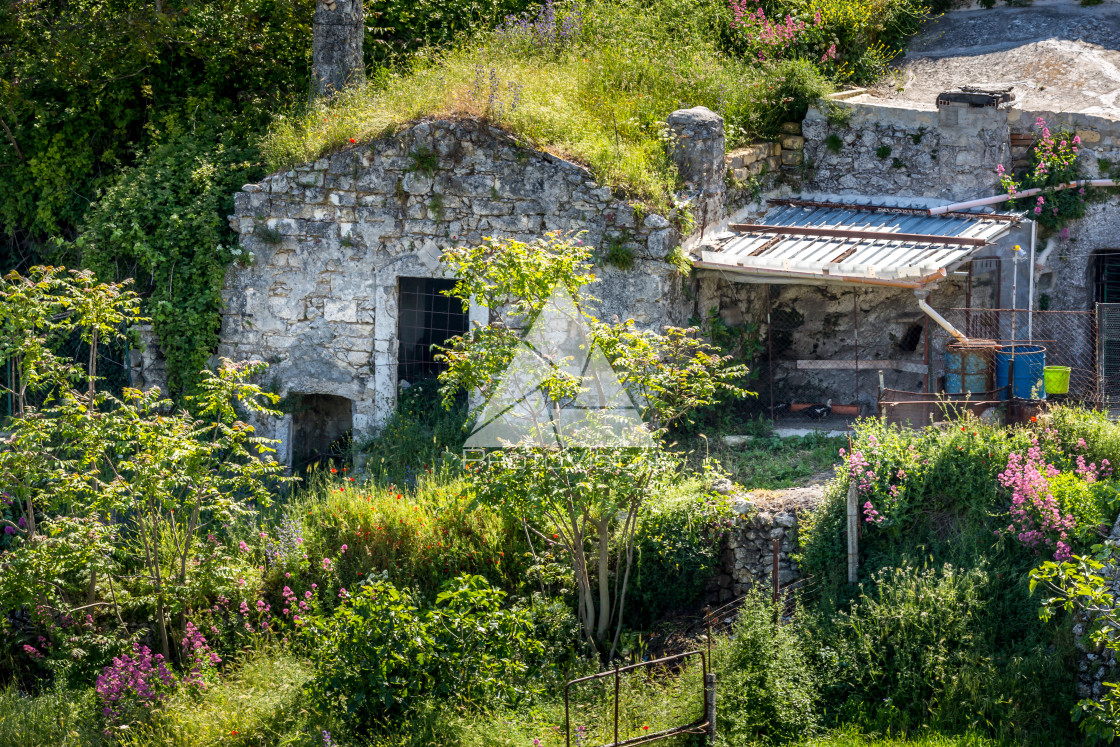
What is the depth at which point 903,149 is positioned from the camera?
1227 centimetres

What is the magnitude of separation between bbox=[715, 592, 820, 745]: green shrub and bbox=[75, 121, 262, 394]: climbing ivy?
20.9 ft

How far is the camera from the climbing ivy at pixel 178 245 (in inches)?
464

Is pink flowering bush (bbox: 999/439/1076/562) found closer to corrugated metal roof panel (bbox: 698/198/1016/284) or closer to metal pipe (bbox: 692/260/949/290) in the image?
metal pipe (bbox: 692/260/949/290)

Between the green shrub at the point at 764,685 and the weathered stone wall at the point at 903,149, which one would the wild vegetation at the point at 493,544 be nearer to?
the green shrub at the point at 764,685

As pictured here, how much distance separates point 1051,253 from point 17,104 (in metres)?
11.2

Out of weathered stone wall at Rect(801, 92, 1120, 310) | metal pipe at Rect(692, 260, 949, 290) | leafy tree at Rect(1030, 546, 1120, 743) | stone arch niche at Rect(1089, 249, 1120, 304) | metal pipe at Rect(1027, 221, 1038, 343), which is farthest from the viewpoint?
stone arch niche at Rect(1089, 249, 1120, 304)

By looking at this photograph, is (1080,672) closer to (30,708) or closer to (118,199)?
(30,708)

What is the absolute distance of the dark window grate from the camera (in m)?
11.9

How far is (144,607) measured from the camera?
9305 mm

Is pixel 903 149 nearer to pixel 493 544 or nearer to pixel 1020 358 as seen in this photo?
pixel 1020 358

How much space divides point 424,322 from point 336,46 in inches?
125

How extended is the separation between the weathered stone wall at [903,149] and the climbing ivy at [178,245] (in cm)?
594
